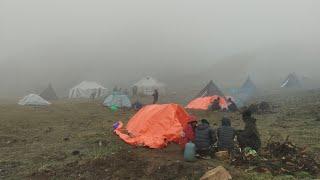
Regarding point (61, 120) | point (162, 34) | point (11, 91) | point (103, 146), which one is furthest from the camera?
point (162, 34)

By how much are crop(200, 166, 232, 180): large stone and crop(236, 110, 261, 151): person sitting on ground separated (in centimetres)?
359

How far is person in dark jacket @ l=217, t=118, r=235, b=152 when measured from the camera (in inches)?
713

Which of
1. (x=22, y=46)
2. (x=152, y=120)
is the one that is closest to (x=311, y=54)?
(x=22, y=46)

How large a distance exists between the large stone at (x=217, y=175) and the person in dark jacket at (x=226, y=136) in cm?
328

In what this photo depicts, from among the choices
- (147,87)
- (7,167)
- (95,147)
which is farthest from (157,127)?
(147,87)

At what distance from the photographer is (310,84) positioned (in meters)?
69.5

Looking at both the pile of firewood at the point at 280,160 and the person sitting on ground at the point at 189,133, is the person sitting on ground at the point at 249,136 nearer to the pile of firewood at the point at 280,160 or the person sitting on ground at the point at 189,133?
the pile of firewood at the point at 280,160

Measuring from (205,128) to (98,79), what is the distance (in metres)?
73.3

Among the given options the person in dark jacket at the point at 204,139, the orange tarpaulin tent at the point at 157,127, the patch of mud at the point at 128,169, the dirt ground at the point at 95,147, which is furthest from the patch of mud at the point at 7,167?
the person in dark jacket at the point at 204,139

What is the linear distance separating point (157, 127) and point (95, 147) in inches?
112

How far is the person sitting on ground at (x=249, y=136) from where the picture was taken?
18.2 m

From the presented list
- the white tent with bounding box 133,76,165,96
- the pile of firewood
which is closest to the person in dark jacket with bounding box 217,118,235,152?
the pile of firewood

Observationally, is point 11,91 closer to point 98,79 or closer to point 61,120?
point 98,79

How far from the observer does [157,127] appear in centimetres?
2144
